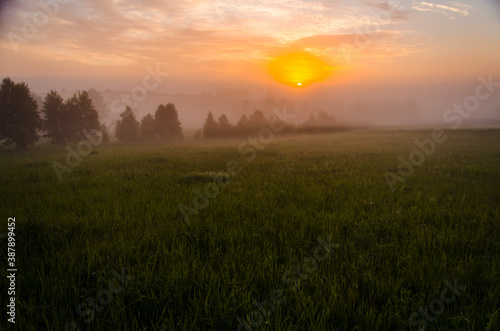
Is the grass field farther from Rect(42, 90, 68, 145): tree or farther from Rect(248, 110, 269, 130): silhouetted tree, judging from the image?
Rect(248, 110, 269, 130): silhouetted tree

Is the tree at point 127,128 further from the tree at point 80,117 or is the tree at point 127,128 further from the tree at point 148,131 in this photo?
the tree at point 80,117

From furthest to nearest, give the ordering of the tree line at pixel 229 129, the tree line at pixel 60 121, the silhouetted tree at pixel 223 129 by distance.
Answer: the silhouetted tree at pixel 223 129, the tree line at pixel 229 129, the tree line at pixel 60 121

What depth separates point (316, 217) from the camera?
5.23 meters

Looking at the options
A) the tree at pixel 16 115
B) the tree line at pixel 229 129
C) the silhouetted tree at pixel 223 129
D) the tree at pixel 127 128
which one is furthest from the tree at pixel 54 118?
the silhouetted tree at pixel 223 129

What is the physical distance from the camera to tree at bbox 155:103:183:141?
68.3m

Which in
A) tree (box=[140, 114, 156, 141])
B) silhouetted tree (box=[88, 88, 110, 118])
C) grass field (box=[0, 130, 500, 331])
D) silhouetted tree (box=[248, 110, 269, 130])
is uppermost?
silhouetted tree (box=[88, 88, 110, 118])

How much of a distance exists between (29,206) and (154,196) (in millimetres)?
3011

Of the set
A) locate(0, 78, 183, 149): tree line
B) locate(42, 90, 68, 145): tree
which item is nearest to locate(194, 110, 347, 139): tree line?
locate(0, 78, 183, 149): tree line

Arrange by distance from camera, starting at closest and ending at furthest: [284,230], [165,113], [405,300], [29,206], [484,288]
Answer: [405,300], [484,288], [284,230], [29,206], [165,113]

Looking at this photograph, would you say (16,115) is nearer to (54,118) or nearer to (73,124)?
(54,118)

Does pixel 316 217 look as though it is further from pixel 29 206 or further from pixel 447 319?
pixel 29 206

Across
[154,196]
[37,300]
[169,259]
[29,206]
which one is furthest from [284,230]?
[29,206]

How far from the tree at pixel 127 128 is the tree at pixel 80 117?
375 inches

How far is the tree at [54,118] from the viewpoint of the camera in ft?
155
